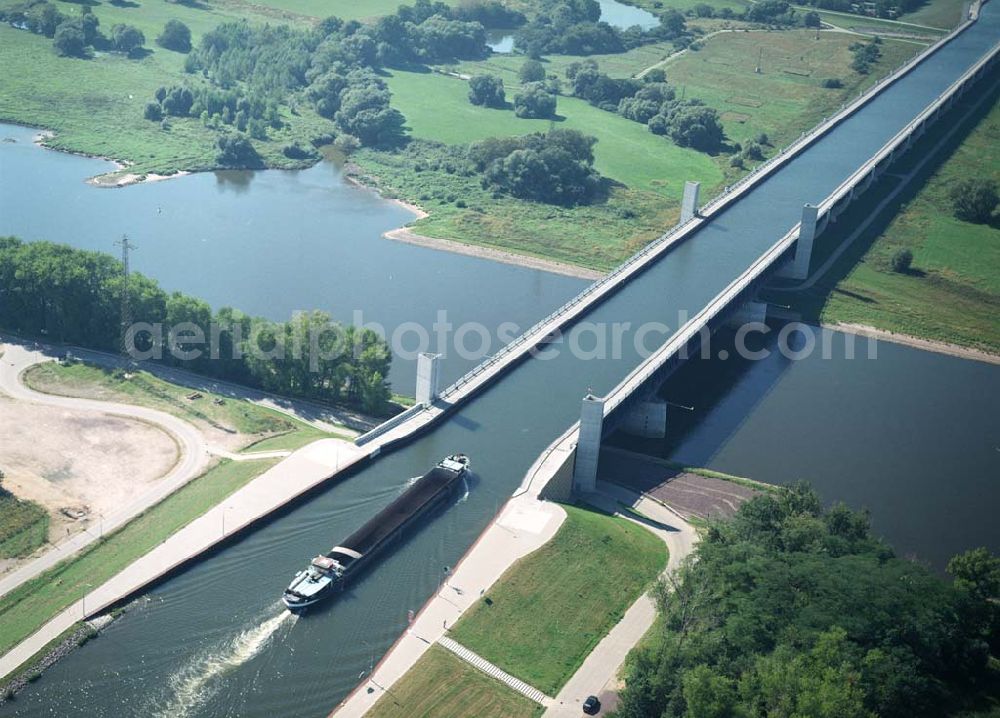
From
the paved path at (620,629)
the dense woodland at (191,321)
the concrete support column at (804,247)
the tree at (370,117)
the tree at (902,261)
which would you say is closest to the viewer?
the paved path at (620,629)

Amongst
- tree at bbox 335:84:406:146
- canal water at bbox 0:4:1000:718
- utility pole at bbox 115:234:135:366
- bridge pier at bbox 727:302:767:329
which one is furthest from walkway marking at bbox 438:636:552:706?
tree at bbox 335:84:406:146

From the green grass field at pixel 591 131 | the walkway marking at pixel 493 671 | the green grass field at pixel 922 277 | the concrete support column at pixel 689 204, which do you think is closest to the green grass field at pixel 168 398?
the walkway marking at pixel 493 671

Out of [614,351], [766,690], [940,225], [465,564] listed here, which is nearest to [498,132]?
[940,225]

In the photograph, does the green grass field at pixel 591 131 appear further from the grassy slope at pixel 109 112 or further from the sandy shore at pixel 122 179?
the sandy shore at pixel 122 179

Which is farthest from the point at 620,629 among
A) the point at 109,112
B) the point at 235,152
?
the point at 109,112

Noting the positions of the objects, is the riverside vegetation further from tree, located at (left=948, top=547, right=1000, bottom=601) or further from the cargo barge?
tree, located at (left=948, top=547, right=1000, bottom=601)

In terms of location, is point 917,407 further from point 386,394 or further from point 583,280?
point 386,394

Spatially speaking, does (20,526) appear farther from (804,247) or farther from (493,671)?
(804,247)
